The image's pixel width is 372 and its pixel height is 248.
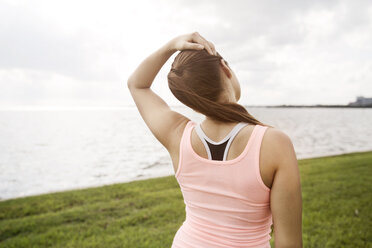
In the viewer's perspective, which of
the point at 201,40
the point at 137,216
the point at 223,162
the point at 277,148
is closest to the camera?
the point at 277,148

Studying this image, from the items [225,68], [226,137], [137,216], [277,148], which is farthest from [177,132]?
[137,216]

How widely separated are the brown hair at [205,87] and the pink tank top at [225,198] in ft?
0.44

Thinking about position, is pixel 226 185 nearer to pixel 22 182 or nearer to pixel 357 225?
pixel 357 225

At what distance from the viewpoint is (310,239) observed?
4.25m

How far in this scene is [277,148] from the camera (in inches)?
43.0

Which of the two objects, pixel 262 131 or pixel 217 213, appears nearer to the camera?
pixel 262 131

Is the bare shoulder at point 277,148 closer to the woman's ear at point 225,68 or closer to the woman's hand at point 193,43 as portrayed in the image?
the woman's ear at point 225,68

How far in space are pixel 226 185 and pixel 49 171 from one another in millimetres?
13261

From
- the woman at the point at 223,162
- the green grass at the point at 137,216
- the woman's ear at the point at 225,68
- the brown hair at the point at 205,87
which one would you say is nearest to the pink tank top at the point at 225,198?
the woman at the point at 223,162

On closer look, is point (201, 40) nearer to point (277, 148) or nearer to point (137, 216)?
point (277, 148)

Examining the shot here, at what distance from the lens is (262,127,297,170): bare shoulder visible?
1089mm

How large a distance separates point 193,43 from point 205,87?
24 centimetres

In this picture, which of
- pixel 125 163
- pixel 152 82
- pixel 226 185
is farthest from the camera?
pixel 125 163

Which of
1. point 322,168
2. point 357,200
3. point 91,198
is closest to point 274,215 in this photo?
point 357,200
